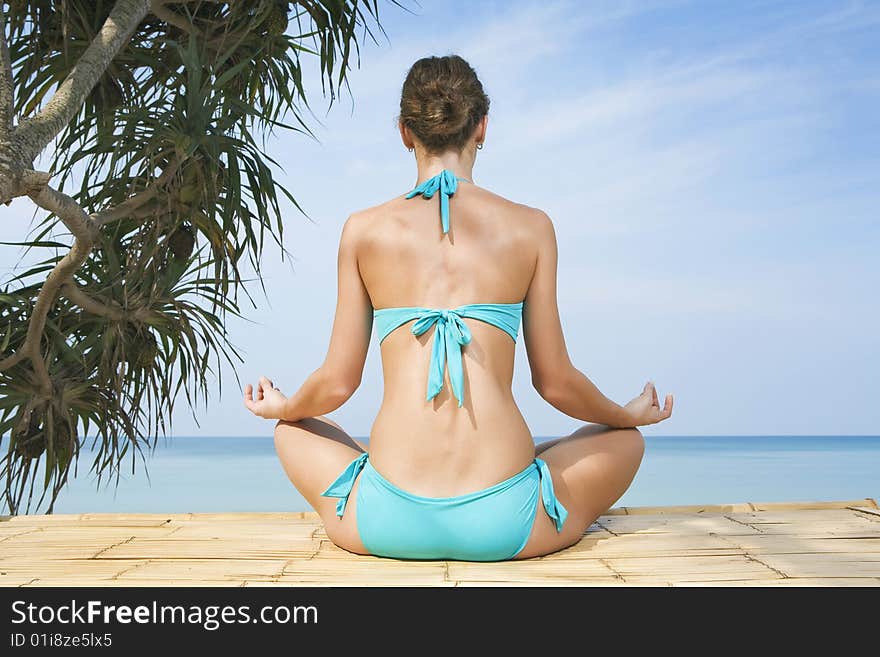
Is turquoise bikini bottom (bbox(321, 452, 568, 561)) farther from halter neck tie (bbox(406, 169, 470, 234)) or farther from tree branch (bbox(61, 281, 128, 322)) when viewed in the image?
tree branch (bbox(61, 281, 128, 322))

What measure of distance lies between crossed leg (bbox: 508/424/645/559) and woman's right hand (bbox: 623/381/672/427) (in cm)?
4

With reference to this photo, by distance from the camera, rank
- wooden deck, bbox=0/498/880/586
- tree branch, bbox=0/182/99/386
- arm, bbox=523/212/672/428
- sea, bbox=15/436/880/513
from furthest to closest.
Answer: sea, bbox=15/436/880/513 < tree branch, bbox=0/182/99/386 < arm, bbox=523/212/672/428 < wooden deck, bbox=0/498/880/586

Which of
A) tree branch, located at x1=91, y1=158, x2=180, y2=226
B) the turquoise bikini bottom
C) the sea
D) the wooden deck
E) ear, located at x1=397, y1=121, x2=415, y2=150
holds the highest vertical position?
tree branch, located at x1=91, y1=158, x2=180, y2=226

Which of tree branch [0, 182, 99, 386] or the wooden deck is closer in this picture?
the wooden deck

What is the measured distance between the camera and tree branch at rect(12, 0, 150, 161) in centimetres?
312

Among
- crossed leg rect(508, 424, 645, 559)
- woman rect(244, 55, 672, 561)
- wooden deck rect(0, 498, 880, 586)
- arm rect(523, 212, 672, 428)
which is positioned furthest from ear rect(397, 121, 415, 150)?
wooden deck rect(0, 498, 880, 586)

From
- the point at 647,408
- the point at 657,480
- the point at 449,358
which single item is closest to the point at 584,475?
the point at 647,408

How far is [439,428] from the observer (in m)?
1.85

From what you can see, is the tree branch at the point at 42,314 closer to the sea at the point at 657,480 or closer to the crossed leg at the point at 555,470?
the crossed leg at the point at 555,470

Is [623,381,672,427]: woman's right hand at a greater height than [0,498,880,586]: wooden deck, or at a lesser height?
greater

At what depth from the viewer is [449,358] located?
6.01 feet

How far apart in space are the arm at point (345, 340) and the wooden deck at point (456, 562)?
0.39m

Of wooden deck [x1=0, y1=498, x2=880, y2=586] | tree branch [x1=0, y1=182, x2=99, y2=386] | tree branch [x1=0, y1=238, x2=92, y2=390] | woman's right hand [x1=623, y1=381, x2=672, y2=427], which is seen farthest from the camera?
tree branch [x1=0, y1=238, x2=92, y2=390]

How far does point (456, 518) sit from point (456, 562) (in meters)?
0.13
